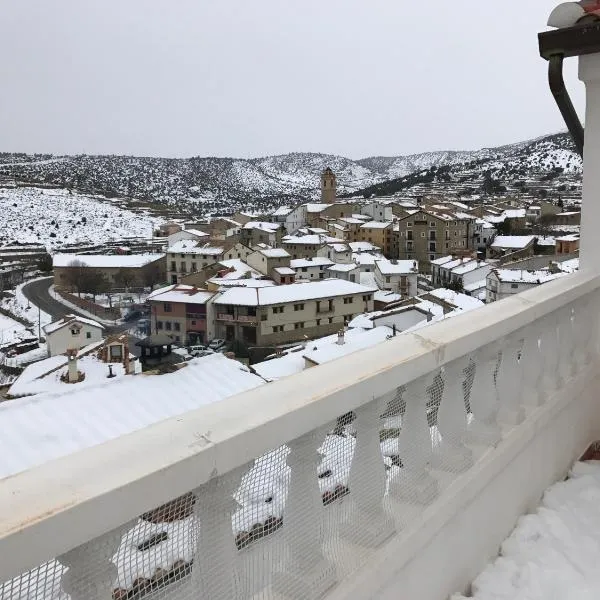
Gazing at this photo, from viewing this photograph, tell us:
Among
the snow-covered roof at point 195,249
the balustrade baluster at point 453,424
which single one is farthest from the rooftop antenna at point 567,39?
the snow-covered roof at point 195,249

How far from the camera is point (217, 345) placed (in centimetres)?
2455

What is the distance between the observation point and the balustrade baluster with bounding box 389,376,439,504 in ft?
4.65

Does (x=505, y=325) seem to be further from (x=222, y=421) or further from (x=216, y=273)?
(x=216, y=273)

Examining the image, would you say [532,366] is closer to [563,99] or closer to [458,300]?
[563,99]

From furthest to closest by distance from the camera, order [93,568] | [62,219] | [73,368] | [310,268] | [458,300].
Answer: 1. [62,219]
2. [310,268]
3. [458,300]
4. [73,368]
5. [93,568]

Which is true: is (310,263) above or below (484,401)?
below

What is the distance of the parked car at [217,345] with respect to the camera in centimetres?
2403

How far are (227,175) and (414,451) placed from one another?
122 meters

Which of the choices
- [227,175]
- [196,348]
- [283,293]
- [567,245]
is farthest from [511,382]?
[227,175]

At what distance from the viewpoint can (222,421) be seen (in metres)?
0.91

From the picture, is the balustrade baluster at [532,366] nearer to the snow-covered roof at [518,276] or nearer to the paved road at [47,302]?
the snow-covered roof at [518,276]

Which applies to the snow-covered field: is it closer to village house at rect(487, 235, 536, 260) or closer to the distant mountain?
the distant mountain

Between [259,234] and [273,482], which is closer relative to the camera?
[273,482]

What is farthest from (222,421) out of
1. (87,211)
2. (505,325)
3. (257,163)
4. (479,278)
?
(257,163)
